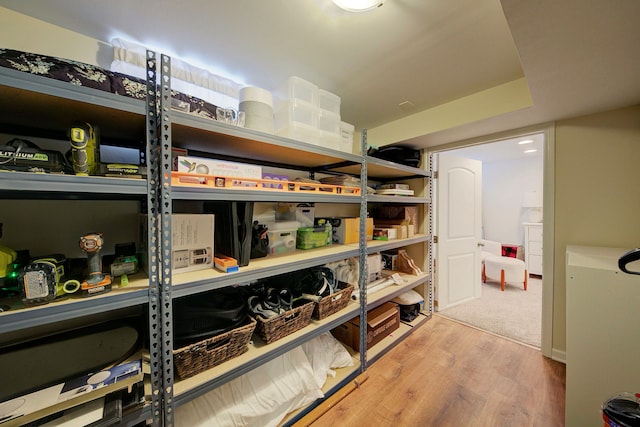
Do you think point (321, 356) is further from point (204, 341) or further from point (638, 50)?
point (638, 50)

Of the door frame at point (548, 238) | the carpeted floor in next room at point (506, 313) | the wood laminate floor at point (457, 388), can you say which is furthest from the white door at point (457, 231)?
the door frame at point (548, 238)

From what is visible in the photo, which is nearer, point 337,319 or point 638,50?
point 638,50

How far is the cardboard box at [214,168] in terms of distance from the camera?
1.01 metres

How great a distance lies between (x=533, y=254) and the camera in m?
4.20

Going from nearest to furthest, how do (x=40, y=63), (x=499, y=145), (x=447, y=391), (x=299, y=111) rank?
(x=40, y=63) < (x=299, y=111) < (x=447, y=391) < (x=499, y=145)

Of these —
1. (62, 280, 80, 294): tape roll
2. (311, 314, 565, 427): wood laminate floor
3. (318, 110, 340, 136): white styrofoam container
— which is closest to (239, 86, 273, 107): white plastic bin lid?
(318, 110, 340, 136): white styrofoam container

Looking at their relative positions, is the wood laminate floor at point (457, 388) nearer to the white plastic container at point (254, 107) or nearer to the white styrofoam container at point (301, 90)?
the white plastic container at point (254, 107)

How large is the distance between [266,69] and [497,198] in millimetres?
5523

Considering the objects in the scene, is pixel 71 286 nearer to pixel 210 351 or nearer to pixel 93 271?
pixel 93 271

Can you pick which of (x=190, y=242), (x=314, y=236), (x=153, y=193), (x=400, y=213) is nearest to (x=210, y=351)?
(x=190, y=242)

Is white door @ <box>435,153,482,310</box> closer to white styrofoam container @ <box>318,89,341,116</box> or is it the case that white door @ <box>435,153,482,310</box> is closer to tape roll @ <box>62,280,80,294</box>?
white styrofoam container @ <box>318,89,341,116</box>

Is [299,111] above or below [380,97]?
below

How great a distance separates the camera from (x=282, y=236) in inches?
63.9

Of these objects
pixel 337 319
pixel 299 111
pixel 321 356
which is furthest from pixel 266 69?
pixel 321 356
